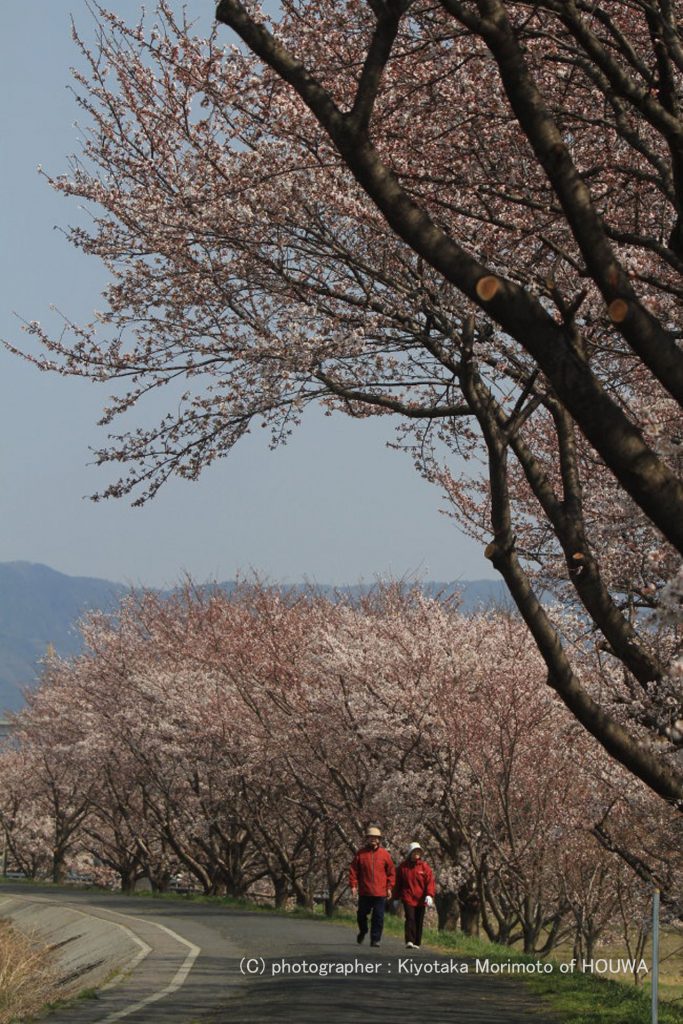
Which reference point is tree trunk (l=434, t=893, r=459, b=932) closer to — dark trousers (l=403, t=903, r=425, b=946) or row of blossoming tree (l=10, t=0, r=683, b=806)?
dark trousers (l=403, t=903, r=425, b=946)

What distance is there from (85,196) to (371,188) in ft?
20.0

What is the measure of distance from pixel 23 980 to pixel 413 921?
5700mm

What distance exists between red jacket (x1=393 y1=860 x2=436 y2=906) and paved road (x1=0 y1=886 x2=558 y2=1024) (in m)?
0.79

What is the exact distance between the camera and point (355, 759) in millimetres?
29906

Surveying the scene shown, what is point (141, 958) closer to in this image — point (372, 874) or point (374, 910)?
point (374, 910)

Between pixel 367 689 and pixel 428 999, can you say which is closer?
pixel 428 999

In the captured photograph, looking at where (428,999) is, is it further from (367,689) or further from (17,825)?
(17,825)

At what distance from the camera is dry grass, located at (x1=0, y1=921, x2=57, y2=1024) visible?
52.4 ft

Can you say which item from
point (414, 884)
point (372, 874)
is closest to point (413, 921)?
point (414, 884)

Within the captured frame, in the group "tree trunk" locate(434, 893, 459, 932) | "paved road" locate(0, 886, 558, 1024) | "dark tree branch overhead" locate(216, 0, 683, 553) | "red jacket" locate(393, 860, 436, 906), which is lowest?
"tree trunk" locate(434, 893, 459, 932)

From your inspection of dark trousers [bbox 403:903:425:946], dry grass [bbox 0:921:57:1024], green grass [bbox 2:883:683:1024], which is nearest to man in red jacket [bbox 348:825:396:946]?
dark trousers [bbox 403:903:425:946]

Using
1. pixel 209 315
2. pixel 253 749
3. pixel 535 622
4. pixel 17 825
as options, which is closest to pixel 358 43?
pixel 209 315

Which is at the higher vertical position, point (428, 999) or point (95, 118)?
point (95, 118)

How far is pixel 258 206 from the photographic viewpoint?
38.7ft
